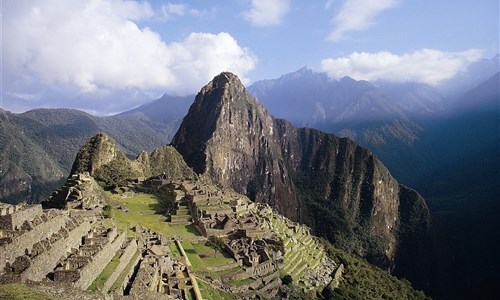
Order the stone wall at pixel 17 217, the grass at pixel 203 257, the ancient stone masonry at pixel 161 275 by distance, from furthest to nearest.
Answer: the grass at pixel 203 257, the ancient stone masonry at pixel 161 275, the stone wall at pixel 17 217

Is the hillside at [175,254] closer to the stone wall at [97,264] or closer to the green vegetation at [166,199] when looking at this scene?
the stone wall at [97,264]

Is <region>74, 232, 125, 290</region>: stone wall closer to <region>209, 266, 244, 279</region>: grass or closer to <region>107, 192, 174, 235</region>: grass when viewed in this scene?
<region>107, 192, 174, 235</region>: grass

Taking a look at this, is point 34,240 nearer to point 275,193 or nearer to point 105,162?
point 105,162

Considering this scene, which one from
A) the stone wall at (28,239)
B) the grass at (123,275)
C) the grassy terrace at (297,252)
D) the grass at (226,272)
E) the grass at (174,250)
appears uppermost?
the stone wall at (28,239)

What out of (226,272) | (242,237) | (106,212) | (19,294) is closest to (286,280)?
(242,237)

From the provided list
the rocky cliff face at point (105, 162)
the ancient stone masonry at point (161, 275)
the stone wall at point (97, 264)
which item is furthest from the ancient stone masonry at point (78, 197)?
the rocky cliff face at point (105, 162)

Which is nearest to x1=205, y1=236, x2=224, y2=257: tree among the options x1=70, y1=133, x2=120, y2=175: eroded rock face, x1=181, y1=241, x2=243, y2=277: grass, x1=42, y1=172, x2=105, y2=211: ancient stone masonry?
x1=181, y1=241, x2=243, y2=277: grass

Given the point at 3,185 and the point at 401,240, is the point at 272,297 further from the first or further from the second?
the point at 401,240

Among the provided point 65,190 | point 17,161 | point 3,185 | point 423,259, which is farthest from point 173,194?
point 423,259
